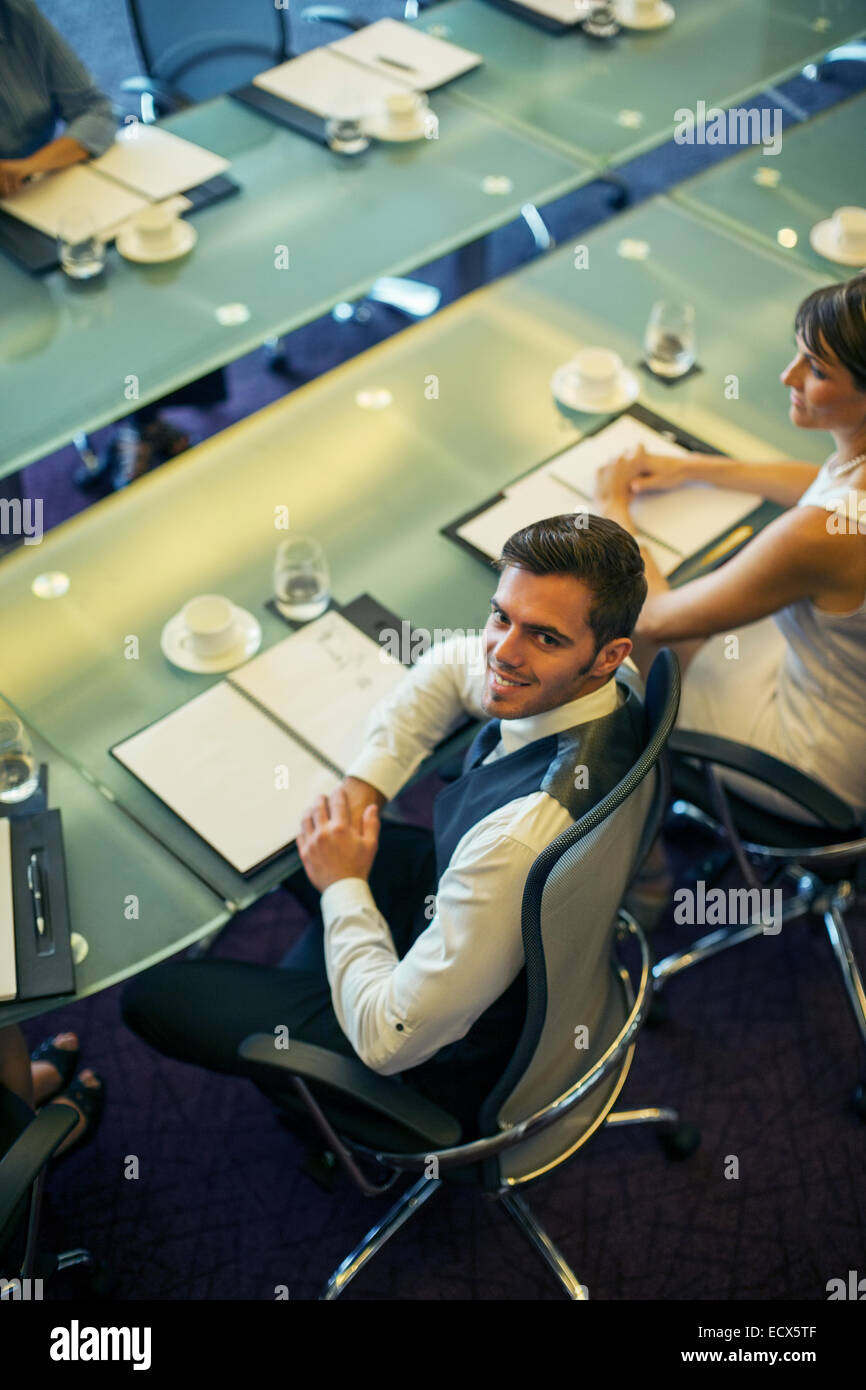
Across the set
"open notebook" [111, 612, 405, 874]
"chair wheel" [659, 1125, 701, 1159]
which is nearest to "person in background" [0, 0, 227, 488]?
"open notebook" [111, 612, 405, 874]

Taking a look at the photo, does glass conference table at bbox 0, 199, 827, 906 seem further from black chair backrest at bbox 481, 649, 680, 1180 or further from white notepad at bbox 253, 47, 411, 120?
white notepad at bbox 253, 47, 411, 120

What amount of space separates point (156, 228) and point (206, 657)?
4.03ft

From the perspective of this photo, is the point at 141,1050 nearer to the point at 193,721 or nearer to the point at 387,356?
the point at 193,721

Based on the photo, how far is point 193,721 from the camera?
210 cm

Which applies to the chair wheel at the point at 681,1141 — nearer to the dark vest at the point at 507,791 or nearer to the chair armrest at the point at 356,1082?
the dark vest at the point at 507,791

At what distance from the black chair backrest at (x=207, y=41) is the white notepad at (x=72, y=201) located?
82 centimetres

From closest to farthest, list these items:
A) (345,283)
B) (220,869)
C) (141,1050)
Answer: (220,869) → (141,1050) → (345,283)

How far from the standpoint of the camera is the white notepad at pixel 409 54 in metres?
3.45

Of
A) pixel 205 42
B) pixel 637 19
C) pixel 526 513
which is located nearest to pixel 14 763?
pixel 526 513

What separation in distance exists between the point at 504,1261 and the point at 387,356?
1.89 metres

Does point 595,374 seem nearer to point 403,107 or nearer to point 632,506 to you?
point 632,506

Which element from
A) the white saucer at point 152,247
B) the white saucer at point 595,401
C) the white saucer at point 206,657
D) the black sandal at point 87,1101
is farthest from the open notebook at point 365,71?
the black sandal at point 87,1101

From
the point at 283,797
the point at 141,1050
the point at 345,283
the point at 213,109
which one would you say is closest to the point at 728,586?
the point at 283,797

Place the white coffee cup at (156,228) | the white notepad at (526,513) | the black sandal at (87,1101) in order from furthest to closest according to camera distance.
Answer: the white coffee cup at (156,228) < the black sandal at (87,1101) < the white notepad at (526,513)
